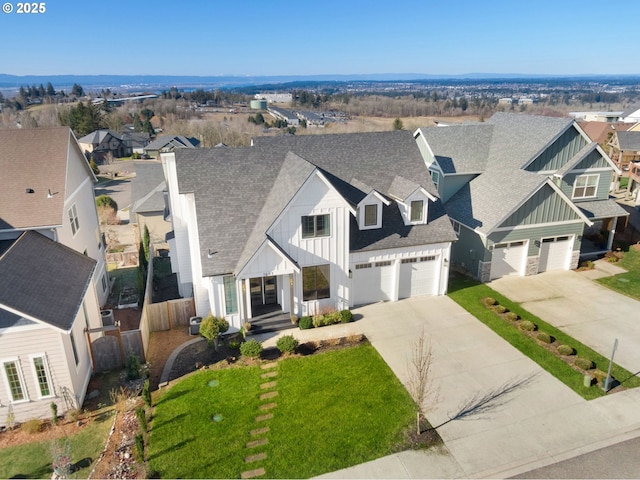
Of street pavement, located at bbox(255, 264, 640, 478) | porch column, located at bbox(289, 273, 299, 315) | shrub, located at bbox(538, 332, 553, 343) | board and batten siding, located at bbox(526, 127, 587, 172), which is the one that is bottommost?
street pavement, located at bbox(255, 264, 640, 478)

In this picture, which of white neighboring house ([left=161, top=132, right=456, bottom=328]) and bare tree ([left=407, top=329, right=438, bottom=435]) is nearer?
bare tree ([left=407, top=329, right=438, bottom=435])

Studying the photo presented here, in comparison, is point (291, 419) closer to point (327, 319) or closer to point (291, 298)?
point (327, 319)

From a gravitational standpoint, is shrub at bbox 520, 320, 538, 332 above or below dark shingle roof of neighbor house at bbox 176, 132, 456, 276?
below

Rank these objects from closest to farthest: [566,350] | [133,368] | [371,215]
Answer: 1. [133,368]
2. [566,350]
3. [371,215]

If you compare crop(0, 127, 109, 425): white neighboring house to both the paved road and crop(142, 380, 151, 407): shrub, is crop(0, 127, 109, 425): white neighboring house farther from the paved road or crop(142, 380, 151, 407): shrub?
the paved road

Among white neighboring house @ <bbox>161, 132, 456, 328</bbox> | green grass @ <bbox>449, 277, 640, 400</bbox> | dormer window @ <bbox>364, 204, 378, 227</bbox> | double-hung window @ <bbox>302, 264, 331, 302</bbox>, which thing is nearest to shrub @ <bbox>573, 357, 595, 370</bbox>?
green grass @ <bbox>449, 277, 640, 400</bbox>

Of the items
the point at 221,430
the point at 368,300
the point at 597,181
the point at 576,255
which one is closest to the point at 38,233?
the point at 221,430

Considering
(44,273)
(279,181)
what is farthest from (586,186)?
(44,273)

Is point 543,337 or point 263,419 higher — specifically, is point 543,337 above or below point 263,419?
above
